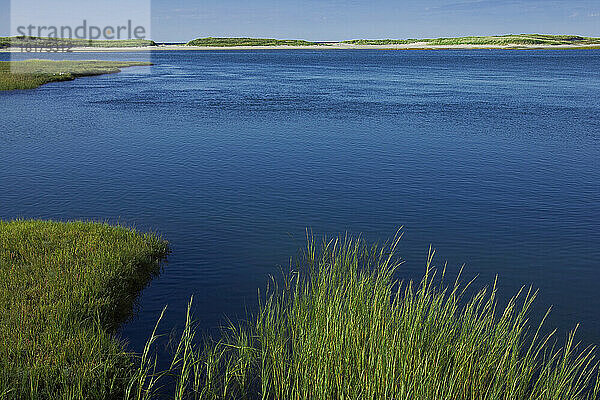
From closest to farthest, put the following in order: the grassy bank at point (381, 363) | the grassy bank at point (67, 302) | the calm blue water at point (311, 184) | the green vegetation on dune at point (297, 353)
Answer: the grassy bank at point (381, 363) < the green vegetation on dune at point (297, 353) < the grassy bank at point (67, 302) < the calm blue water at point (311, 184)

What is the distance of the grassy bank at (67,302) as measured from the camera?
7898 millimetres

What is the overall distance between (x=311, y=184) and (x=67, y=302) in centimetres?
1309

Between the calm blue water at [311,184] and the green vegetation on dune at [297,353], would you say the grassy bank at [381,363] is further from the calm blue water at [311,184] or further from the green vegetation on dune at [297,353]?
the calm blue water at [311,184]

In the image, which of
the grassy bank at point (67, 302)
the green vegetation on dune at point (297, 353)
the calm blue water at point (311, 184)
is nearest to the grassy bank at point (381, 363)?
the green vegetation on dune at point (297, 353)

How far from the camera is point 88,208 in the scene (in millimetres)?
18422

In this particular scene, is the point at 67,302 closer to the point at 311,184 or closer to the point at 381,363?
the point at 381,363

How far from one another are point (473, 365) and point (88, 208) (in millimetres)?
14532

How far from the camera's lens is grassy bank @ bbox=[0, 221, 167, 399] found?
790 centimetres

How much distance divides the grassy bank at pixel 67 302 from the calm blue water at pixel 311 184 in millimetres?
737

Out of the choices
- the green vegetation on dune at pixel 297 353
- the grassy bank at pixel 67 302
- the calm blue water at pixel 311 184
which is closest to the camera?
the green vegetation on dune at pixel 297 353

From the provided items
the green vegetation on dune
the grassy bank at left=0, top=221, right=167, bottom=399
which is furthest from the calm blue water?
the green vegetation on dune

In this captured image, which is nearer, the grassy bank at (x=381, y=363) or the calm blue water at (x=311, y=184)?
the grassy bank at (x=381, y=363)

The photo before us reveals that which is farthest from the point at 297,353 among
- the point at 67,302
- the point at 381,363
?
the point at 67,302

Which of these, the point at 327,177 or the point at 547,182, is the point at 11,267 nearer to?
the point at 327,177
